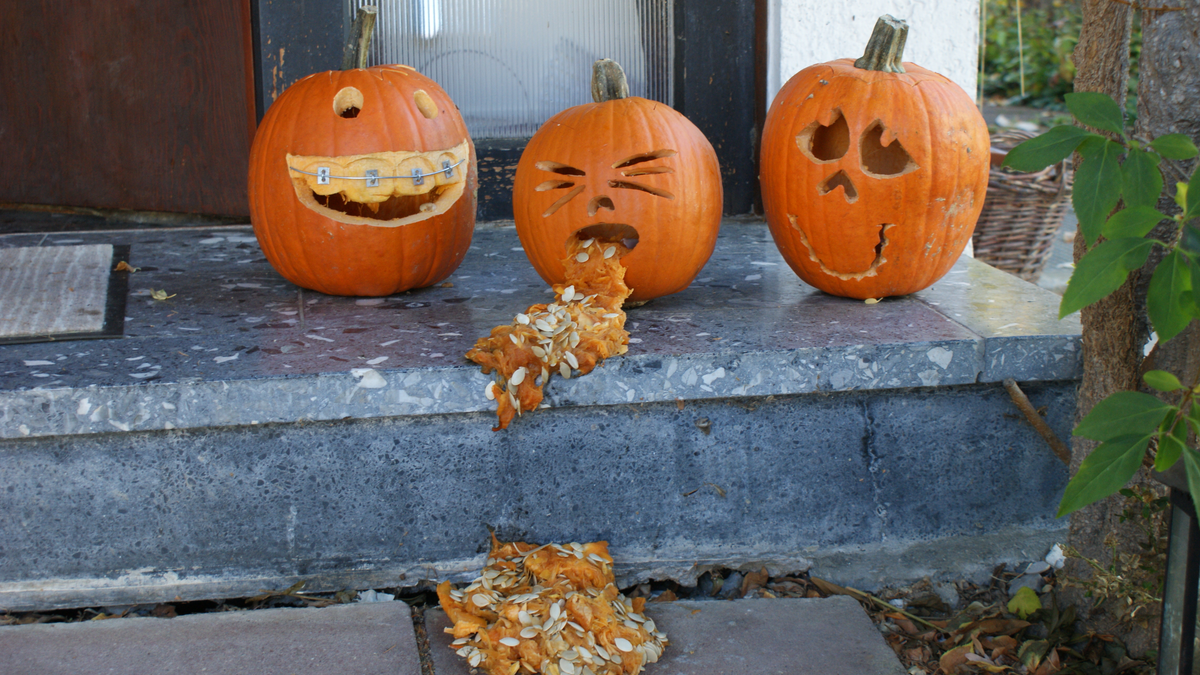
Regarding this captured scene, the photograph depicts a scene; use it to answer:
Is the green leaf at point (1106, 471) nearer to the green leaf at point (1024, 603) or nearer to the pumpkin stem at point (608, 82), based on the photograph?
the green leaf at point (1024, 603)

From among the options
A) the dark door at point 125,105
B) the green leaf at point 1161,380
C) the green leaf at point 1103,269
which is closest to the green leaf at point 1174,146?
the green leaf at point 1103,269

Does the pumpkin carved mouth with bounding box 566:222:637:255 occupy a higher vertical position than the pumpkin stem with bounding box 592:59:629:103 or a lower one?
lower

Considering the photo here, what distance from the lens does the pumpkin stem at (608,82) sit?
1775 mm

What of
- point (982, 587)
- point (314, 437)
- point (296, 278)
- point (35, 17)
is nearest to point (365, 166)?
point (296, 278)

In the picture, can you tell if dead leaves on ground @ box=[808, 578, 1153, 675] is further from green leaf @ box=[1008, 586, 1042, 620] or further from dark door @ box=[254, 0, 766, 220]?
dark door @ box=[254, 0, 766, 220]

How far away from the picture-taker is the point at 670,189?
5.61ft

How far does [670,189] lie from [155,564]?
1.09 metres

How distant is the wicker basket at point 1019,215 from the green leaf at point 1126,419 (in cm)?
248

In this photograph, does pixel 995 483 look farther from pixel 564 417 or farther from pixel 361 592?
pixel 361 592

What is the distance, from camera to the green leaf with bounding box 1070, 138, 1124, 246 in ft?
3.30

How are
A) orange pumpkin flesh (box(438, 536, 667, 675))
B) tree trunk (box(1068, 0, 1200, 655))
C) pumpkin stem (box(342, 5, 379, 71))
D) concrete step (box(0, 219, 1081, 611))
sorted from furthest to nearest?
pumpkin stem (box(342, 5, 379, 71)) → concrete step (box(0, 219, 1081, 611)) → orange pumpkin flesh (box(438, 536, 667, 675)) → tree trunk (box(1068, 0, 1200, 655))

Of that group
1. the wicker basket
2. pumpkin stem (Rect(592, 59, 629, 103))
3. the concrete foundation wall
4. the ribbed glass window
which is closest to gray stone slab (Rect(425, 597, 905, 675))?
the concrete foundation wall

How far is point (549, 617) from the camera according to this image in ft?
4.53

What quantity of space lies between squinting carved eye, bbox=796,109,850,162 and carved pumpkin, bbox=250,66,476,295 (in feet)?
2.28
